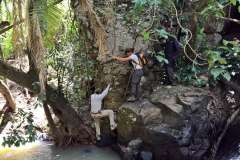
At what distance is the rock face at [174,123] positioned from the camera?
1170 centimetres

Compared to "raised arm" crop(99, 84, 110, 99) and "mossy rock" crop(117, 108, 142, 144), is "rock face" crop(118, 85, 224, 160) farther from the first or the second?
"raised arm" crop(99, 84, 110, 99)

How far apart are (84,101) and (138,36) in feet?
8.54

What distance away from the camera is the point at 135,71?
40.2ft

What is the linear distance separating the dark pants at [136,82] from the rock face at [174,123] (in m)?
0.37

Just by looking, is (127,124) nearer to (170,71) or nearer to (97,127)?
(97,127)

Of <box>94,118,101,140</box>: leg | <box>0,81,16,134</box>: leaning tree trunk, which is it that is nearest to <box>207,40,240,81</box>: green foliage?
<box>94,118,101,140</box>: leg

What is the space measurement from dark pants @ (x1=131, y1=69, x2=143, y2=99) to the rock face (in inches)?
14.6

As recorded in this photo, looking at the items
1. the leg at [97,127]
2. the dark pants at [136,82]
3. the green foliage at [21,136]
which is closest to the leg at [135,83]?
the dark pants at [136,82]

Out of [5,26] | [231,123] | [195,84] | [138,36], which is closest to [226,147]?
[231,123]

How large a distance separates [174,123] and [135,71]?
5.75 feet

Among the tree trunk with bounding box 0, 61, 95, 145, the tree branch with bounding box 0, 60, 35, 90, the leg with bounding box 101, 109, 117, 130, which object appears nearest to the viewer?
the tree branch with bounding box 0, 60, 35, 90

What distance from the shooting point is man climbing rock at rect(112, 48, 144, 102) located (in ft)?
39.9

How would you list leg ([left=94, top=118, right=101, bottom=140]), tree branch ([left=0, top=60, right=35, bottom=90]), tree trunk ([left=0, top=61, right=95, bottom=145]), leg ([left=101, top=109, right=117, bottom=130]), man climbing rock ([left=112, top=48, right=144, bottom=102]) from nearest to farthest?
tree branch ([left=0, top=60, right=35, bottom=90])
tree trunk ([left=0, top=61, right=95, bottom=145])
man climbing rock ([left=112, top=48, right=144, bottom=102])
leg ([left=101, top=109, right=117, bottom=130])
leg ([left=94, top=118, right=101, bottom=140])

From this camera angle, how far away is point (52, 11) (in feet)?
26.2
